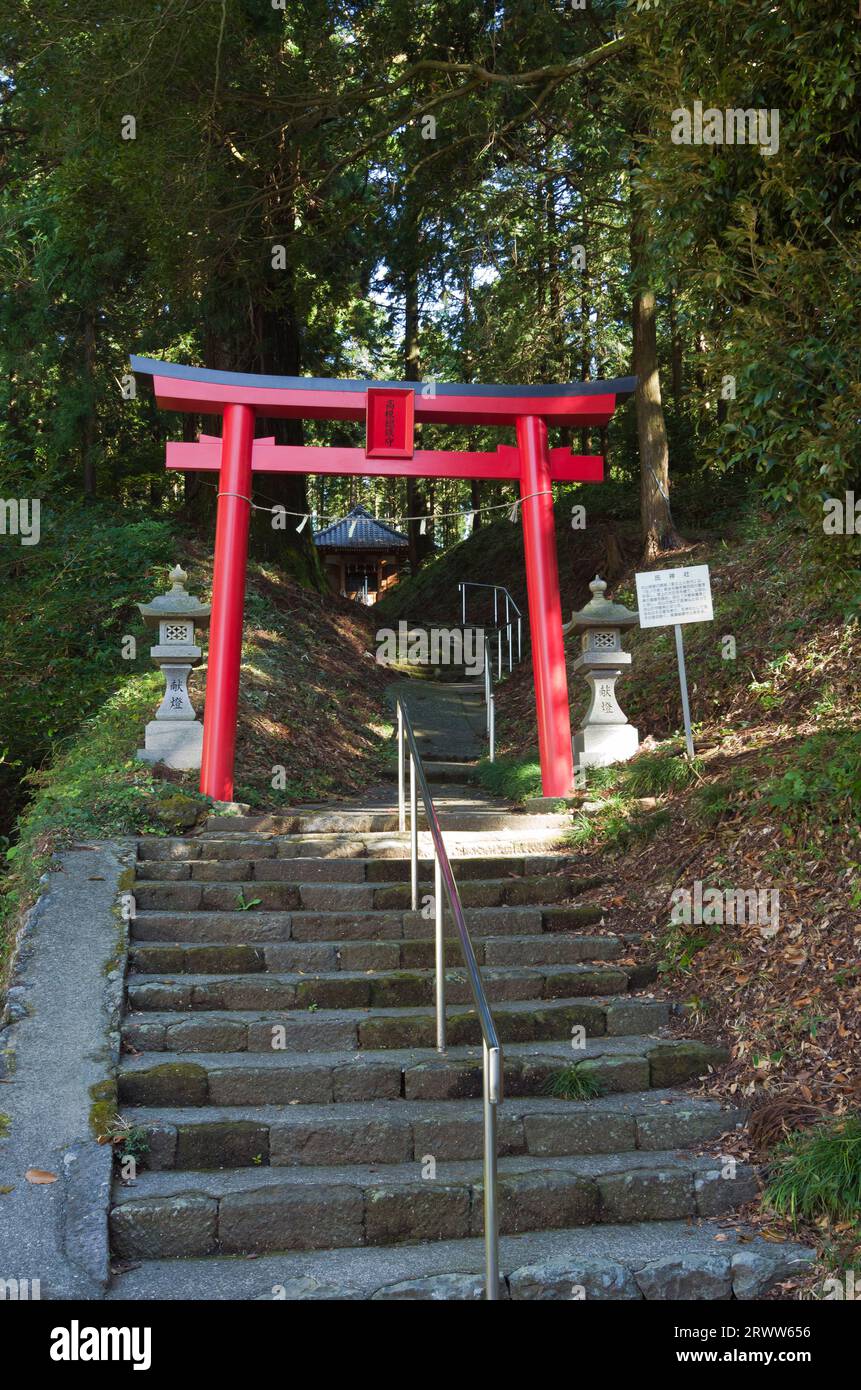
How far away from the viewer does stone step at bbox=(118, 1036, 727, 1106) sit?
13.8 ft

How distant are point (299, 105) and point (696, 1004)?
8249 millimetres

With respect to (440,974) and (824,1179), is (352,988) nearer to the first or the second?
(440,974)

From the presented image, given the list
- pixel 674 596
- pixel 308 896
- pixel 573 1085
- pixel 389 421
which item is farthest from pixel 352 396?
pixel 573 1085

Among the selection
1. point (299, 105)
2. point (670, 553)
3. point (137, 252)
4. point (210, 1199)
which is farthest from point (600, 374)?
point (210, 1199)

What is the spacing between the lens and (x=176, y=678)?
8.12 meters

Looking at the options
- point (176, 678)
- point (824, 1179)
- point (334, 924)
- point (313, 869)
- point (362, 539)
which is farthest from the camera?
point (362, 539)

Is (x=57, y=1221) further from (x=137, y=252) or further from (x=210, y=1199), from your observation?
(x=137, y=252)

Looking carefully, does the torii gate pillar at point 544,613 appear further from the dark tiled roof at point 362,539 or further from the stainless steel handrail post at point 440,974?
the dark tiled roof at point 362,539

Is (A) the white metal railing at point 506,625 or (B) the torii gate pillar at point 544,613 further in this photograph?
(A) the white metal railing at point 506,625

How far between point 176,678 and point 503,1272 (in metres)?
5.57

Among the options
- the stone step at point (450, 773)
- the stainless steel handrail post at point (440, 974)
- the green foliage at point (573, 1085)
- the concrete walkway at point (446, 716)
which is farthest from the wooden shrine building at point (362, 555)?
the green foliage at point (573, 1085)

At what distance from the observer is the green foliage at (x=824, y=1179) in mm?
3414

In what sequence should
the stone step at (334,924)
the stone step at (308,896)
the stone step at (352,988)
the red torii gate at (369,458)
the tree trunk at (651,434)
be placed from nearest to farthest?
the stone step at (352,988)
the stone step at (334,924)
the stone step at (308,896)
the red torii gate at (369,458)
the tree trunk at (651,434)

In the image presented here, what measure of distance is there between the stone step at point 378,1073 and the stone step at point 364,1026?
0.07 metres
